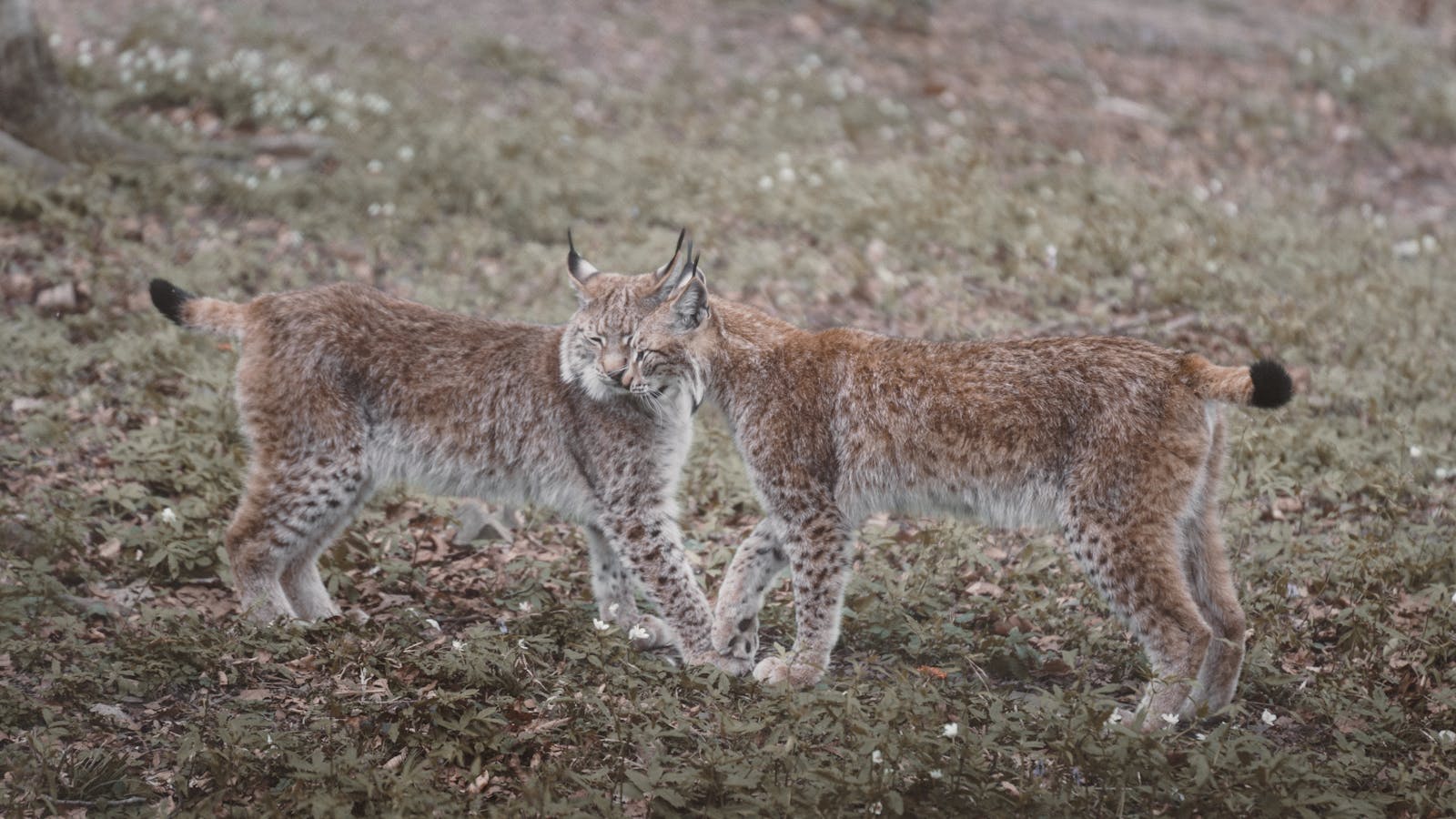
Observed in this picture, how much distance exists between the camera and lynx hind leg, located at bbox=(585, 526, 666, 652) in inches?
233

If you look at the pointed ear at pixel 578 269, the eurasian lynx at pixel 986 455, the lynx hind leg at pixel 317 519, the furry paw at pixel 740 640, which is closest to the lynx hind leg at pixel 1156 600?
the eurasian lynx at pixel 986 455

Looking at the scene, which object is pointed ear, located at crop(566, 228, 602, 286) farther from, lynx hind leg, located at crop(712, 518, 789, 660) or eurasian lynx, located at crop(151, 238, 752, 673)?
lynx hind leg, located at crop(712, 518, 789, 660)

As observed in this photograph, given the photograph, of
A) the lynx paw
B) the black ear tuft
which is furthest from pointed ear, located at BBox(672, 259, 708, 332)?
the lynx paw

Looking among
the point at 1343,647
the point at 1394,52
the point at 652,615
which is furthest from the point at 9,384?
the point at 1394,52

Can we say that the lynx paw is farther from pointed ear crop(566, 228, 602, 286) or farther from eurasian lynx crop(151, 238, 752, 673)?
pointed ear crop(566, 228, 602, 286)

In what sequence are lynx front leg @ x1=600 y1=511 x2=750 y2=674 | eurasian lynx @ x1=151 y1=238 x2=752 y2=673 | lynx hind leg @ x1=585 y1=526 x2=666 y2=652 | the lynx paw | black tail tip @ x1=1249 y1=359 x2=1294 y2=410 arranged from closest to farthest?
black tail tip @ x1=1249 y1=359 x2=1294 y2=410 < the lynx paw < lynx front leg @ x1=600 y1=511 x2=750 y2=674 < eurasian lynx @ x1=151 y1=238 x2=752 y2=673 < lynx hind leg @ x1=585 y1=526 x2=666 y2=652

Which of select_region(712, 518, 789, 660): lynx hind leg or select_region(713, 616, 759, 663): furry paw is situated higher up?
select_region(712, 518, 789, 660): lynx hind leg

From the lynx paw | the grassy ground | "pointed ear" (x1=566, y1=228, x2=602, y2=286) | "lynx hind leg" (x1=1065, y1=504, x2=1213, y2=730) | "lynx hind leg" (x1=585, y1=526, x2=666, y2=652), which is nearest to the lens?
the grassy ground

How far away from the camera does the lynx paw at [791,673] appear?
5246 millimetres

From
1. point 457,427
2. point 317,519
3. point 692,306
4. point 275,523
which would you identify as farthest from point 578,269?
point 275,523

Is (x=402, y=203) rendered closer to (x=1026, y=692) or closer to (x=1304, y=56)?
(x=1026, y=692)

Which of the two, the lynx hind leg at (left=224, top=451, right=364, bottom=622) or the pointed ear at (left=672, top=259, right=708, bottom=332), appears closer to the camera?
the pointed ear at (left=672, top=259, right=708, bottom=332)

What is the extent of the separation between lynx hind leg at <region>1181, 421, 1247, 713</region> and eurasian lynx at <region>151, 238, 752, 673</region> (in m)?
1.78

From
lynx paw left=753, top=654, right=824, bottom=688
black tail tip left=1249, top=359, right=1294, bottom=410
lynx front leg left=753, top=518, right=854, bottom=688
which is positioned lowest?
lynx paw left=753, top=654, right=824, bottom=688
